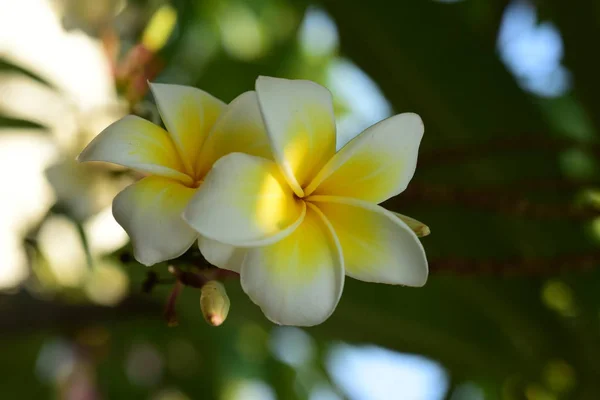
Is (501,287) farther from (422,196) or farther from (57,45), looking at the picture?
(57,45)

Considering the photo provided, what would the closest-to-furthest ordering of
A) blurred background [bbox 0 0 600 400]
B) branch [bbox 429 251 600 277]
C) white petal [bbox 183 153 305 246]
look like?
white petal [bbox 183 153 305 246]
branch [bbox 429 251 600 277]
blurred background [bbox 0 0 600 400]

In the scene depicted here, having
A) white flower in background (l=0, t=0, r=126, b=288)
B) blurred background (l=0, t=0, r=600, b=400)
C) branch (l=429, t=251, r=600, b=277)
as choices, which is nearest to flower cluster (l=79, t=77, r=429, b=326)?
branch (l=429, t=251, r=600, b=277)

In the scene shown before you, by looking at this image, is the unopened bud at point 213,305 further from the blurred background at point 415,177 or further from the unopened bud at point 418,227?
the blurred background at point 415,177

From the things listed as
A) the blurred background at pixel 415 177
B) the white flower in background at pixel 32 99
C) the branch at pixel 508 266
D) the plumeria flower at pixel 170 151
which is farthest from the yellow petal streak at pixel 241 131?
the white flower in background at pixel 32 99

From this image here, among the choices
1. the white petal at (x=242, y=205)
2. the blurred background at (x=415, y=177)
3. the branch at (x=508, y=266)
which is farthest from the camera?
the blurred background at (x=415, y=177)

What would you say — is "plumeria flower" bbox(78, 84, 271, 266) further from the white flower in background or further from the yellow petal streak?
the white flower in background

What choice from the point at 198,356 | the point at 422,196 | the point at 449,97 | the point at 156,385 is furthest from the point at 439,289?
the point at 156,385

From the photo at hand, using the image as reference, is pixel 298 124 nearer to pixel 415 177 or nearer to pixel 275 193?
pixel 275 193
